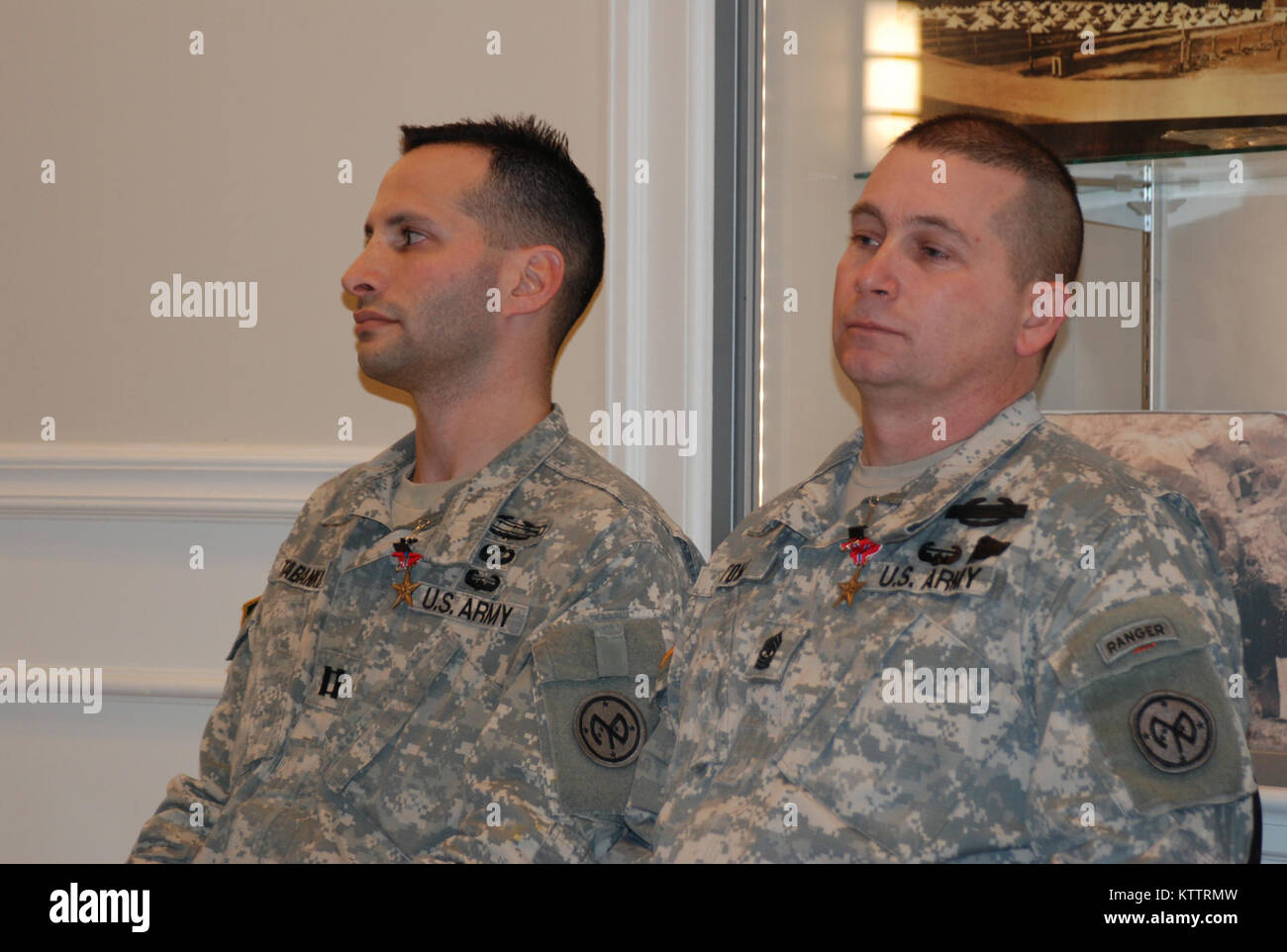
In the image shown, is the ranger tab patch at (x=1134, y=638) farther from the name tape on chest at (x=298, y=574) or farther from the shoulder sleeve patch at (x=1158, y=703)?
the name tape on chest at (x=298, y=574)

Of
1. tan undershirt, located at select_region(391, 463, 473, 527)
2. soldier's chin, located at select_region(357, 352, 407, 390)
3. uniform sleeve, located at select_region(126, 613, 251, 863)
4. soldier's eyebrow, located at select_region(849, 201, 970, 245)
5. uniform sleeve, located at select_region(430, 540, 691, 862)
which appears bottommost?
uniform sleeve, located at select_region(126, 613, 251, 863)

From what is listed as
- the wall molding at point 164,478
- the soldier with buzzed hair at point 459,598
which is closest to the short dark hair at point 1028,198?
the soldier with buzzed hair at point 459,598

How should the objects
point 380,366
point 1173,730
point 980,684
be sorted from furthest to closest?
point 380,366, point 980,684, point 1173,730

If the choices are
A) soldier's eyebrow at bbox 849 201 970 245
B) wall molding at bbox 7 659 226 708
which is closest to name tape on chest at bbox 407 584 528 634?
soldier's eyebrow at bbox 849 201 970 245

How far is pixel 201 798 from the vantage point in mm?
1688

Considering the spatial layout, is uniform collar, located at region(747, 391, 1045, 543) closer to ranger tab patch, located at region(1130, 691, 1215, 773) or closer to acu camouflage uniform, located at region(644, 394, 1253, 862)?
acu camouflage uniform, located at region(644, 394, 1253, 862)

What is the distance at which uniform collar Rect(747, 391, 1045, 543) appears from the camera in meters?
1.35

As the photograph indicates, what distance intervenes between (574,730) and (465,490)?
357mm

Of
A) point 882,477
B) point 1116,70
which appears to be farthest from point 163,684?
point 1116,70

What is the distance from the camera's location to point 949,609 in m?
1.29

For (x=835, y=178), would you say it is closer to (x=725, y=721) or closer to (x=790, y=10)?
(x=790, y=10)

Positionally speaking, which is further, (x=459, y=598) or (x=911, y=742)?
(x=459, y=598)

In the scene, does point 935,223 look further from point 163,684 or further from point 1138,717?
point 163,684
